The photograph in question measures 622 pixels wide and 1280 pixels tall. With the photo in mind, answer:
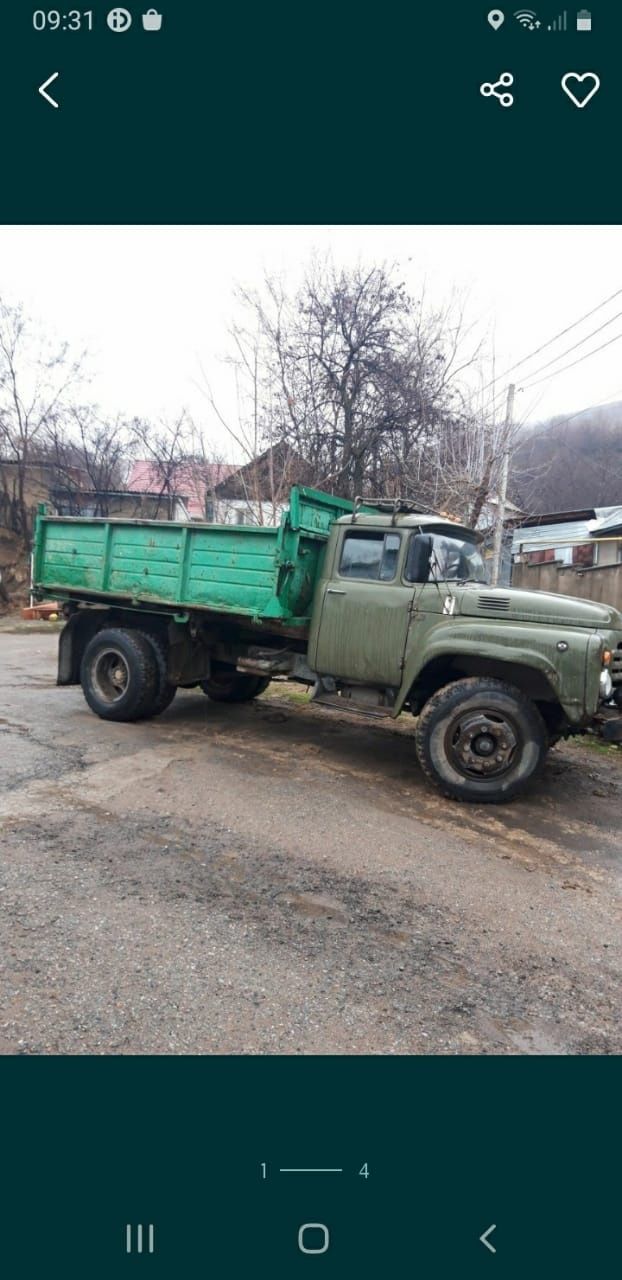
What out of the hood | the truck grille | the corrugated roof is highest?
the corrugated roof

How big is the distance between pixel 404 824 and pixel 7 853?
8.02 ft

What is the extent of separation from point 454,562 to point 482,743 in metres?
1.65

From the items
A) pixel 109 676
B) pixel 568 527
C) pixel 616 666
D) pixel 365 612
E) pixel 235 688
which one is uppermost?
pixel 568 527

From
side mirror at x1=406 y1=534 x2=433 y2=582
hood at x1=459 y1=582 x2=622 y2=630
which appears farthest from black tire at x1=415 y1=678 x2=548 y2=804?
side mirror at x1=406 y1=534 x2=433 y2=582

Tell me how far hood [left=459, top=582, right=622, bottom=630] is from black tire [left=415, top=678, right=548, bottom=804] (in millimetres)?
543

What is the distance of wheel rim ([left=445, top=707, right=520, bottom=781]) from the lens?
486cm

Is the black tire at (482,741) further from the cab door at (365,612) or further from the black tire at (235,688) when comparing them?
the black tire at (235,688)

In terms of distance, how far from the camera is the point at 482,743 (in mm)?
4922

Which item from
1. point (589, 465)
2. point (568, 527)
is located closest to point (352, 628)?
point (568, 527)

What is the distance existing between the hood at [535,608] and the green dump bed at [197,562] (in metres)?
1.59

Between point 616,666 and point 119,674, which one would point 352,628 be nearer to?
point 616,666

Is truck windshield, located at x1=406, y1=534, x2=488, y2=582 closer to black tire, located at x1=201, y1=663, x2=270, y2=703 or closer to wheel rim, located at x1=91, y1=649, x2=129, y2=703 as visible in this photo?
black tire, located at x1=201, y1=663, x2=270, y2=703

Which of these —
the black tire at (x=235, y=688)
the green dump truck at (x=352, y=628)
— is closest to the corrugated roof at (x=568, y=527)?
the black tire at (x=235, y=688)

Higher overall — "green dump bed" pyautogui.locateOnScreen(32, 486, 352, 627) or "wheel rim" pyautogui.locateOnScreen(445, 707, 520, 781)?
"green dump bed" pyautogui.locateOnScreen(32, 486, 352, 627)
